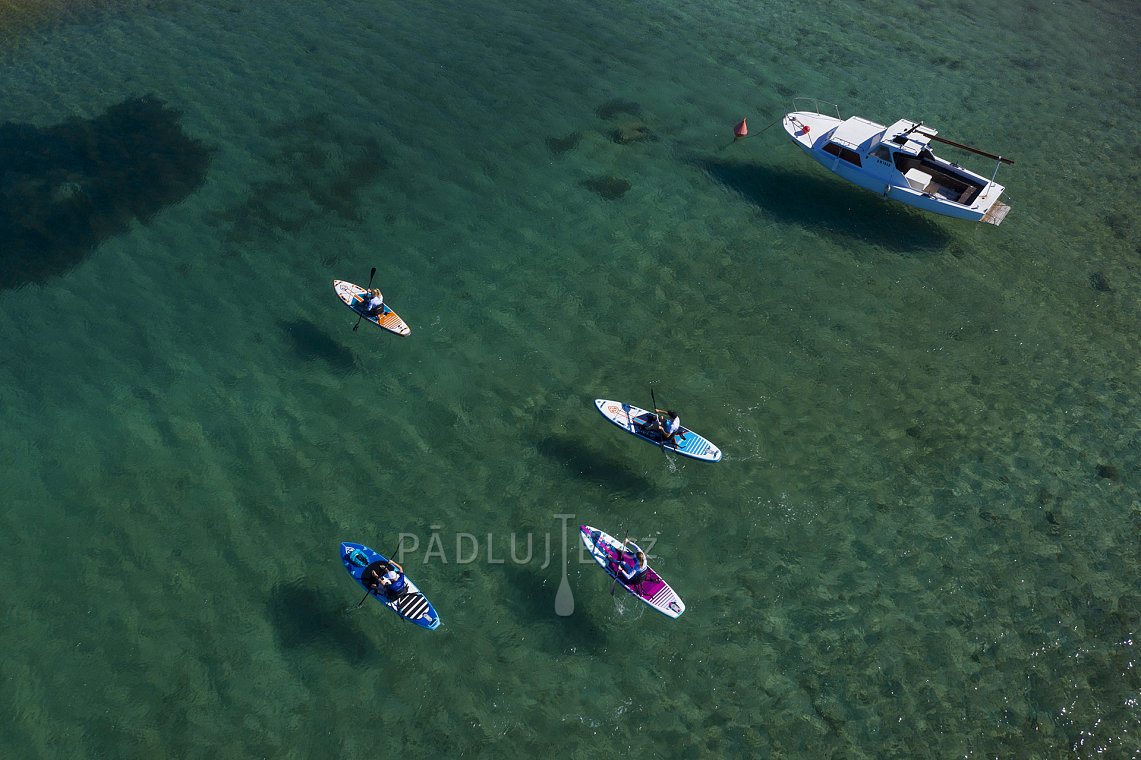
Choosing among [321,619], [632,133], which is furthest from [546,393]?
[632,133]

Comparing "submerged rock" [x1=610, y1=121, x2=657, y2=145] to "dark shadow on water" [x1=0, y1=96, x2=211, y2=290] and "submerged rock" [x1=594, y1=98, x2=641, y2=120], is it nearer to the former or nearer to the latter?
"submerged rock" [x1=594, y1=98, x2=641, y2=120]

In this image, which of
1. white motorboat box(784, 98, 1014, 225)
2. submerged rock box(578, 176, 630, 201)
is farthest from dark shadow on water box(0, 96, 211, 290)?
white motorboat box(784, 98, 1014, 225)

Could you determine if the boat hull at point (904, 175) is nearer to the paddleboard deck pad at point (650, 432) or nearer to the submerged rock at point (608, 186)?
the submerged rock at point (608, 186)

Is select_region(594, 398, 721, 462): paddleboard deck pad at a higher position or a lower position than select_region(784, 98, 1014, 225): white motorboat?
lower

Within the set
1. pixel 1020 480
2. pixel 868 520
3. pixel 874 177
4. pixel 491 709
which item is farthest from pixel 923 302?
pixel 491 709

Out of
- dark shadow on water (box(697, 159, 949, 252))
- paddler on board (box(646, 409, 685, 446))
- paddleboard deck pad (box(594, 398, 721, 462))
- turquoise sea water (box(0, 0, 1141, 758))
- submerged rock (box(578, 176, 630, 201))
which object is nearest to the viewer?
turquoise sea water (box(0, 0, 1141, 758))

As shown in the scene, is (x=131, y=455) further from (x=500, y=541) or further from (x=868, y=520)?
(x=868, y=520)
